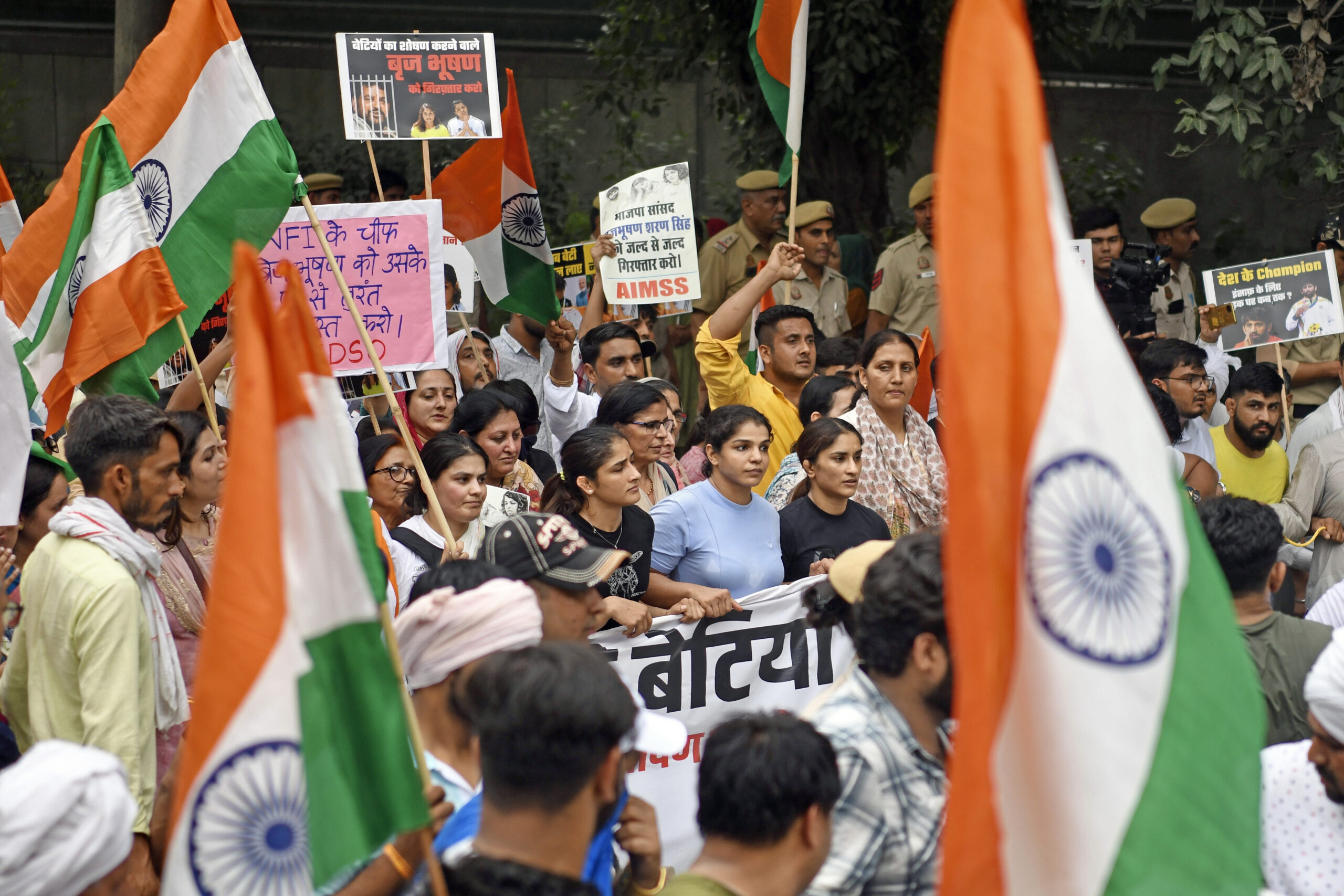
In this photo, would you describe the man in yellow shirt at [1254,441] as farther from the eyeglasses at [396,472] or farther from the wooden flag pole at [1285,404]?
the eyeglasses at [396,472]

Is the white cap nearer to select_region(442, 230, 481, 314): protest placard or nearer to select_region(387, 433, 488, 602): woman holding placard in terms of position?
select_region(387, 433, 488, 602): woman holding placard

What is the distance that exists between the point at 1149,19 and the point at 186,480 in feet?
37.8

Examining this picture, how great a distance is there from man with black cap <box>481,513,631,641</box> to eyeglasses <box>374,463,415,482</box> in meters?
1.98

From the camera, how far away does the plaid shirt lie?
8.15 ft

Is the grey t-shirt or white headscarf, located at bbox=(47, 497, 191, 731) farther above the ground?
white headscarf, located at bbox=(47, 497, 191, 731)

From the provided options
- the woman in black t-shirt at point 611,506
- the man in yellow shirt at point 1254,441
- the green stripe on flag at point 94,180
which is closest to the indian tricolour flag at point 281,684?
the woman in black t-shirt at point 611,506

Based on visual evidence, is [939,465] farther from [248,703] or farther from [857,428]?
[248,703]

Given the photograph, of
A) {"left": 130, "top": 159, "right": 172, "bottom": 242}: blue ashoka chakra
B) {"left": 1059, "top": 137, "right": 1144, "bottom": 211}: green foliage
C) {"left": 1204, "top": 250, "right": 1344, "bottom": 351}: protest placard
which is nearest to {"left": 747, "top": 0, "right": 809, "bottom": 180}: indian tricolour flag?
{"left": 1204, "top": 250, "right": 1344, "bottom": 351}: protest placard

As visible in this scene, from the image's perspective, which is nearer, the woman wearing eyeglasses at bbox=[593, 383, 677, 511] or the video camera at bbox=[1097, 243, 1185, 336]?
the woman wearing eyeglasses at bbox=[593, 383, 677, 511]

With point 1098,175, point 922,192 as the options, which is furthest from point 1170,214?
point 1098,175

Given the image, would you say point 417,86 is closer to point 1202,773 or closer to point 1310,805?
point 1310,805

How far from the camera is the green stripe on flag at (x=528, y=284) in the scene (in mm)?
7562

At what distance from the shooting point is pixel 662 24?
10562 mm

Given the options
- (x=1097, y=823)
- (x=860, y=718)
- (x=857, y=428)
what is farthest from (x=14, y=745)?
(x=857, y=428)
